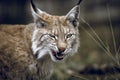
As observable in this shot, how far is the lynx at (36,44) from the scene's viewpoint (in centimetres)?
951

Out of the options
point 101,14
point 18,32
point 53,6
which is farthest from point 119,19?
point 18,32

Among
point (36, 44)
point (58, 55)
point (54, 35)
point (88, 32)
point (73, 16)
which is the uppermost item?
point (73, 16)

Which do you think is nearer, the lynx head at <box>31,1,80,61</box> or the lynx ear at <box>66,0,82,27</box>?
the lynx head at <box>31,1,80,61</box>

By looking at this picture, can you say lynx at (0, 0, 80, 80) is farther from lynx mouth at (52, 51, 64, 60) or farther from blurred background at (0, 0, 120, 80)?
blurred background at (0, 0, 120, 80)

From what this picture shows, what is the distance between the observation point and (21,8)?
15.8 m

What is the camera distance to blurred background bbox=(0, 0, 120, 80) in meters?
12.3

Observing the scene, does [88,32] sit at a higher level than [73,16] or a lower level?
lower

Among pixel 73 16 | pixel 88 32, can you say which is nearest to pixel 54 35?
pixel 73 16

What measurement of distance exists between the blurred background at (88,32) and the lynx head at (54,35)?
6.01 feet

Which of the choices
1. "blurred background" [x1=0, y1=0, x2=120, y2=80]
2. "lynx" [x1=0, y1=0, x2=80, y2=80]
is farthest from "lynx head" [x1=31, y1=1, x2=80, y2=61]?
"blurred background" [x1=0, y1=0, x2=120, y2=80]

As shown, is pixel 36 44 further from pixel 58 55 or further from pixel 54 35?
pixel 58 55

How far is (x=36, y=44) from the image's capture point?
963 centimetres

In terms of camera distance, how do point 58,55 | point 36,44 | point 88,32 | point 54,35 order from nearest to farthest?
point 58,55 → point 54,35 → point 36,44 → point 88,32

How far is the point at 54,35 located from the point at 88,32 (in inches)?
253
